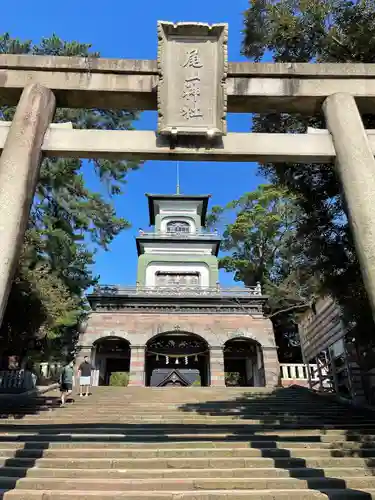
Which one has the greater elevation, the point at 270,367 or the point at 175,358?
the point at 175,358

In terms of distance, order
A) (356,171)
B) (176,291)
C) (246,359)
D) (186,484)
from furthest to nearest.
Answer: (246,359)
(176,291)
(186,484)
(356,171)

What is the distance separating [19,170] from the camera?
4.74m

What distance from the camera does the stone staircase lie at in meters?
5.00

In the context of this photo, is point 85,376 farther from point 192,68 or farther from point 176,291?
point 192,68

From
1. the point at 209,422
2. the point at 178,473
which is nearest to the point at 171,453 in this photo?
the point at 178,473

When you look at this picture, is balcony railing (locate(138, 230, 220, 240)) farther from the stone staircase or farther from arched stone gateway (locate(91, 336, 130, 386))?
the stone staircase

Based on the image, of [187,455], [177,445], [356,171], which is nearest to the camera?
[356,171]

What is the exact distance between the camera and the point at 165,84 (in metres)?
5.46

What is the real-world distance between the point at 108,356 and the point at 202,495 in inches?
678

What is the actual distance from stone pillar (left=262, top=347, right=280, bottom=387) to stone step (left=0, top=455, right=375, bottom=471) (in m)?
11.9

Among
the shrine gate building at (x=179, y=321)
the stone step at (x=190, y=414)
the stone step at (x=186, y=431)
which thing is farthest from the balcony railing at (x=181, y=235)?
the stone step at (x=186, y=431)

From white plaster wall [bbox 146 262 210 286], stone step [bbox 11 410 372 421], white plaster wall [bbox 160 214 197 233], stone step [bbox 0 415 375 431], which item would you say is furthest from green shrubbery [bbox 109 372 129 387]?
stone step [bbox 0 415 375 431]

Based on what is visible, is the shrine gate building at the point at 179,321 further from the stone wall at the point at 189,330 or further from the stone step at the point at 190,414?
the stone step at the point at 190,414

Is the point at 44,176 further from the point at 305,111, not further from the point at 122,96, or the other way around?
Result: the point at 305,111
